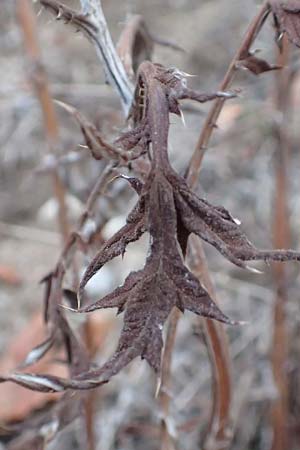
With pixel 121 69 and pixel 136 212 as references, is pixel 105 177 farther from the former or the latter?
pixel 136 212

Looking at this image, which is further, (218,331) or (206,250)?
(206,250)

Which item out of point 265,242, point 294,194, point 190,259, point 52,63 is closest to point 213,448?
point 190,259

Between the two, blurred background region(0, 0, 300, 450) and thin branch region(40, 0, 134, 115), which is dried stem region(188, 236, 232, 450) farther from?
thin branch region(40, 0, 134, 115)

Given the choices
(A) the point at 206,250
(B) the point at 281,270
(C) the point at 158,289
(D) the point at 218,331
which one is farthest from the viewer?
(A) the point at 206,250

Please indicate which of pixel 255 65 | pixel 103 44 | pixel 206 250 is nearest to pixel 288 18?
pixel 255 65

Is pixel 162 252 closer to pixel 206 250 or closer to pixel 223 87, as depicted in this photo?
pixel 223 87

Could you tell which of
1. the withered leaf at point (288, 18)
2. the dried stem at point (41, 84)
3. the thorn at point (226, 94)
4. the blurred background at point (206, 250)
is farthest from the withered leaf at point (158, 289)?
the dried stem at point (41, 84)

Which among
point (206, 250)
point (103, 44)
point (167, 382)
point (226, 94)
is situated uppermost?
point (206, 250)
